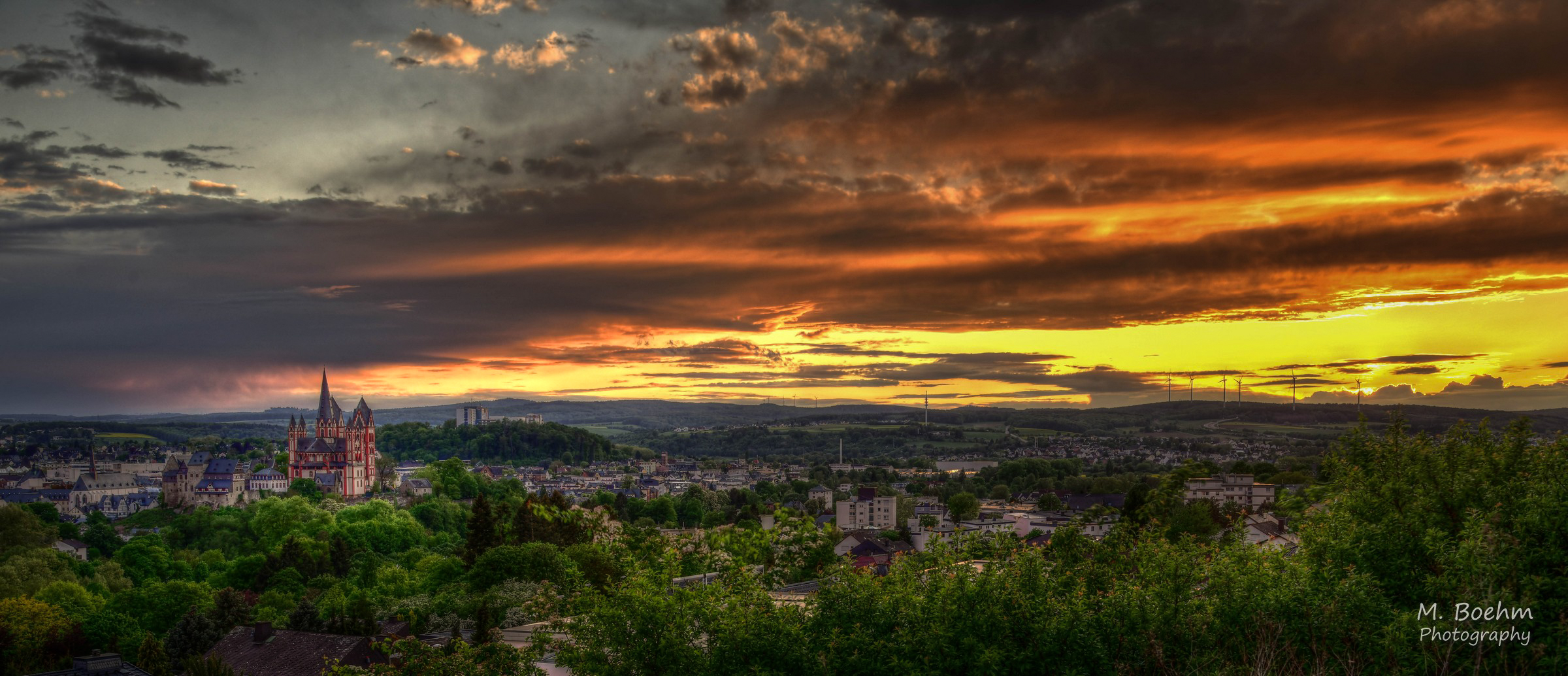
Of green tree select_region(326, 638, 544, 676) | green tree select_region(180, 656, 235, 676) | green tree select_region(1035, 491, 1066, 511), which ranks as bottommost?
green tree select_region(1035, 491, 1066, 511)

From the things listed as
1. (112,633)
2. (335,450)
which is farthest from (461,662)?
(335,450)

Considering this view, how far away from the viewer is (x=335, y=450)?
12512 centimetres

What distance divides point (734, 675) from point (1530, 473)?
1352 centimetres

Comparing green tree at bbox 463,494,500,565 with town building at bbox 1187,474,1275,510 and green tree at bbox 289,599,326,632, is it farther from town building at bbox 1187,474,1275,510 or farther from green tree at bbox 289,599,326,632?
town building at bbox 1187,474,1275,510

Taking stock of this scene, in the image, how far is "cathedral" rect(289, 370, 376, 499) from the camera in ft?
398

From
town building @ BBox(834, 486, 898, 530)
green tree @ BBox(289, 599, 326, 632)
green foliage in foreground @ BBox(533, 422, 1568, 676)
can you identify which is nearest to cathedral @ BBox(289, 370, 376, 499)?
town building @ BBox(834, 486, 898, 530)

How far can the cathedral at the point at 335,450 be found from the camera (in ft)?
398

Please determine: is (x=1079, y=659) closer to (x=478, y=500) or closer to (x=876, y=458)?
(x=478, y=500)

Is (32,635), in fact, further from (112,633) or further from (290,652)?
(290,652)

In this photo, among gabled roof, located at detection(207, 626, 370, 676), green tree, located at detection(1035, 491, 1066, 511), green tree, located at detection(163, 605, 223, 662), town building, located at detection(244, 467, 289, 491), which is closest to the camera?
gabled roof, located at detection(207, 626, 370, 676)

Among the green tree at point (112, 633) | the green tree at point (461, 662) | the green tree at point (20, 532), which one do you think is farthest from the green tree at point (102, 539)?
the green tree at point (461, 662)

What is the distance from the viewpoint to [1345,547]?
15.8 m

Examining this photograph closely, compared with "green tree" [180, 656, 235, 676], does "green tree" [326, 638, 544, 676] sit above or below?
above

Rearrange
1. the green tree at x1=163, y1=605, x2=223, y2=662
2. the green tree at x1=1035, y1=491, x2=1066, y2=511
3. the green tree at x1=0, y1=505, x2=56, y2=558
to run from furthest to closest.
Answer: the green tree at x1=1035, y1=491, x2=1066, y2=511, the green tree at x1=0, y1=505, x2=56, y2=558, the green tree at x1=163, y1=605, x2=223, y2=662
